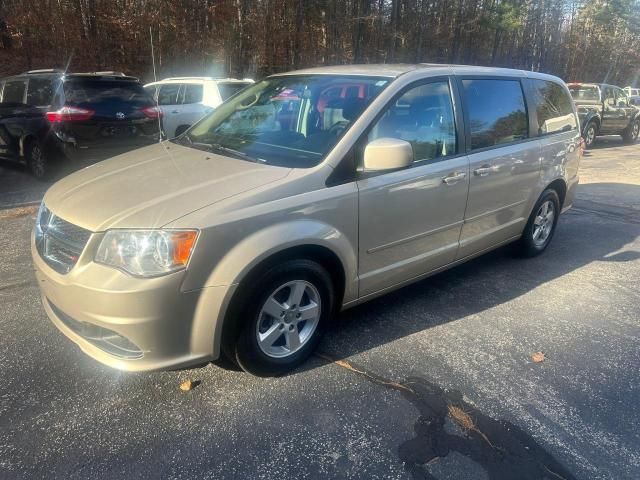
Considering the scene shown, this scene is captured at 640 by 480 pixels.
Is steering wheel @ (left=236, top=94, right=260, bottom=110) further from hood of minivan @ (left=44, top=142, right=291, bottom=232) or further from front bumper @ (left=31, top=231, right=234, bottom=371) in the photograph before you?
front bumper @ (left=31, top=231, right=234, bottom=371)

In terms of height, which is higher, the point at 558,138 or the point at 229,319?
the point at 558,138

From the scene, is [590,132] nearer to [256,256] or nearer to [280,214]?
[280,214]

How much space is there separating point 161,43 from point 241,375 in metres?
16.0

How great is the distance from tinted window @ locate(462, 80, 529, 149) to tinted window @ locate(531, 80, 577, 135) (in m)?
0.30

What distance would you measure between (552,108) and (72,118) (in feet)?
20.7

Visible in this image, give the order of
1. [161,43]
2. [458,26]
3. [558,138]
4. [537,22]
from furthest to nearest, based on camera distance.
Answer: [537,22] → [458,26] → [161,43] → [558,138]

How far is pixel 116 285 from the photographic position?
237 centimetres

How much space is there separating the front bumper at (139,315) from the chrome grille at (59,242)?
66mm

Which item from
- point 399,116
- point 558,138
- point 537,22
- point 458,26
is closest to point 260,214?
point 399,116

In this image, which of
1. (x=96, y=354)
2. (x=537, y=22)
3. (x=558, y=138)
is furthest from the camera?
(x=537, y=22)

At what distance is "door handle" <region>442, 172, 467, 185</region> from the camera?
3560 millimetres

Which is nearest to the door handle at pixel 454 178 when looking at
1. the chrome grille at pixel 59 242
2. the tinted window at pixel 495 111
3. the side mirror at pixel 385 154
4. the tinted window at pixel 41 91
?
the tinted window at pixel 495 111

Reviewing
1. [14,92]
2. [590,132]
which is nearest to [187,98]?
[14,92]

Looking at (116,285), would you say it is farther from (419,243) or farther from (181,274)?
(419,243)
